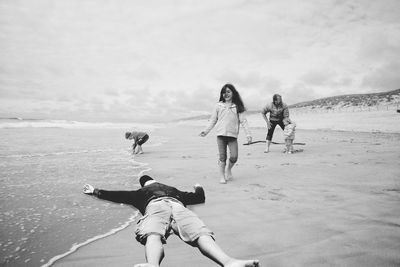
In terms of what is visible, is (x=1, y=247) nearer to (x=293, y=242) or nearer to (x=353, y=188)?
(x=293, y=242)

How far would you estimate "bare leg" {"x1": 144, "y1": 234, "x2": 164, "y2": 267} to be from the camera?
2002 millimetres

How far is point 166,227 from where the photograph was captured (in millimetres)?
2479

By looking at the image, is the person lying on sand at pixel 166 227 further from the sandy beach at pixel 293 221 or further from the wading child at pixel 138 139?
the wading child at pixel 138 139

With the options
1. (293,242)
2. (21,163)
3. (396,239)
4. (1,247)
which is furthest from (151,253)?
(21,163)

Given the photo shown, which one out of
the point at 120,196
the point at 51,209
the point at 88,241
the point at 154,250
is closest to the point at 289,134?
the point at 120,196

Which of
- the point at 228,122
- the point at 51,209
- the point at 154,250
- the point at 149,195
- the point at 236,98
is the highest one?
the point at 236,98

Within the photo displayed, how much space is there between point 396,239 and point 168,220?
227 cm

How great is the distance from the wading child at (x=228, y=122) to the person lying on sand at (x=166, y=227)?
92.0 inches

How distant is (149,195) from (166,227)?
0.67 m

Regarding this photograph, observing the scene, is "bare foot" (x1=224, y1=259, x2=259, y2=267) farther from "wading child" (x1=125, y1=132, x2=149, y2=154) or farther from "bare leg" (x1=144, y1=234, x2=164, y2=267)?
"wading child" (x1=125, y1=132, x2=149, y2=154)

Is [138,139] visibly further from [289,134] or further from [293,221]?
[293,221]

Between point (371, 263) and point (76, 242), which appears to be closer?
point (371, 263)

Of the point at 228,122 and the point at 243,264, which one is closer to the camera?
the point at 243,264

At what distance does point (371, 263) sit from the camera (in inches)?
86.5
